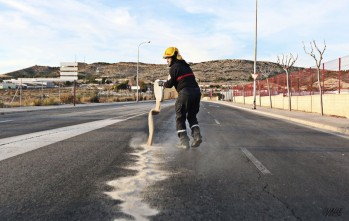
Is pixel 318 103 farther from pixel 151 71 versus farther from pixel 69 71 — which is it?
pixel 151 71

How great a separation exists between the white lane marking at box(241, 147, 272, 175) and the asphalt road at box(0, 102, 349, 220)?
0.02m

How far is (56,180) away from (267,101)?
36221 millimetres

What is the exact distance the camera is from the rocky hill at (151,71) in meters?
139

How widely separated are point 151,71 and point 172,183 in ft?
505

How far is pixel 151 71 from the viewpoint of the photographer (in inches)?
6166

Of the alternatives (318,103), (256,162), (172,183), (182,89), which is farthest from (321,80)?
(172,183)

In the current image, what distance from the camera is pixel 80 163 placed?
17.0 feet

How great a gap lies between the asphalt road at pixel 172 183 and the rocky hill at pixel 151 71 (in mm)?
122625

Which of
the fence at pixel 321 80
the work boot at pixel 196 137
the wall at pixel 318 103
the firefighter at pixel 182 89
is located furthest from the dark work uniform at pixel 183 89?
the wall at pixel 318 103

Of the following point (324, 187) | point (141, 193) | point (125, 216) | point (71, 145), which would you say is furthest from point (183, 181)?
point (71, 145)

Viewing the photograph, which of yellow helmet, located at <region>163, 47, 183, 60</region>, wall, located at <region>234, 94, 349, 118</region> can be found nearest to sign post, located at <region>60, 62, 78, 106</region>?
wall, located at <region>234, 94, 349, 118</region>

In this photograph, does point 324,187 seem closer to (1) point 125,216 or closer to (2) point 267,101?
(1) point 125,216

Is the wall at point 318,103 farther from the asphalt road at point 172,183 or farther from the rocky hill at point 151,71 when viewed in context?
the rocky hill at point 151,71

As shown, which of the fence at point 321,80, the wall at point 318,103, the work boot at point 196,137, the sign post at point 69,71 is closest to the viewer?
the work boot at point 196,137
